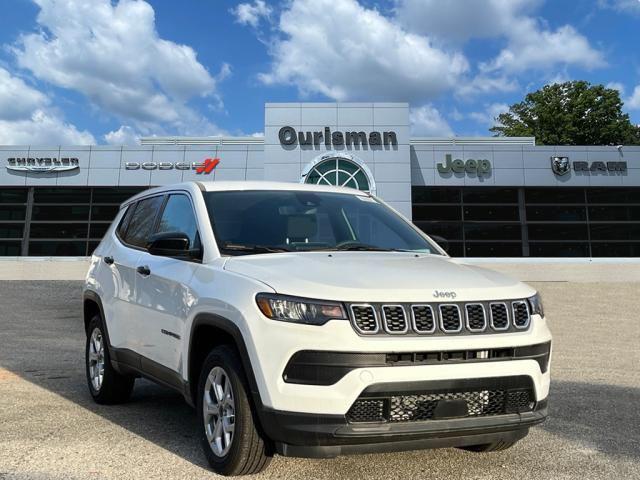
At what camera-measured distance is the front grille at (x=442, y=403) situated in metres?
2.91

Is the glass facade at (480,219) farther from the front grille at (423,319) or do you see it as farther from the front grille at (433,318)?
the front grille at (423,319)

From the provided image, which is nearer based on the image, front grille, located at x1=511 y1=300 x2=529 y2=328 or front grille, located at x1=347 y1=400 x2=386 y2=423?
front grille, located at x1=347 y1=400 x2=386 y2=423

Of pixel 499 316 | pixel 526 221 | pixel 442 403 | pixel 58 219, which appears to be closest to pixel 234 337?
pixel 442 403

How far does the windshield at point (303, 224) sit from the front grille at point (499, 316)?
1.11 meters

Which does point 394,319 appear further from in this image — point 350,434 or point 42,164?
point 42,164

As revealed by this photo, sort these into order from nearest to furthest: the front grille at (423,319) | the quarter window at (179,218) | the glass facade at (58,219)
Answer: the front grille at (423,319)
the quarter window at (179,218)
the glass facade at (58,219)

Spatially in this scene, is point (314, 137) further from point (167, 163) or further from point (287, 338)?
point (287, 338)

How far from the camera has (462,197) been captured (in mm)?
31016

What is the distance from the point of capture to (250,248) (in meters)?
3.79

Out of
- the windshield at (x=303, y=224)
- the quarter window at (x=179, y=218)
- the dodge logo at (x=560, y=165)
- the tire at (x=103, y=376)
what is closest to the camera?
the windshield at (x=303, y=224)

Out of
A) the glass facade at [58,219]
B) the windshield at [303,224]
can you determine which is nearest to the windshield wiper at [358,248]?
the windshield at [303,224]

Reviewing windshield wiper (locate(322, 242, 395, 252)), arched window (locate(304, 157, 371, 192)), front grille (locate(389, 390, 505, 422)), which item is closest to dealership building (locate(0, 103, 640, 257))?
arched window (locate(304, 157, 371, 192))

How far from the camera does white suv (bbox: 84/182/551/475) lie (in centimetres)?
289

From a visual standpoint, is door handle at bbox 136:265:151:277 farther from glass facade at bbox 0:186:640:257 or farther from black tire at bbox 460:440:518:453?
glass facade at bbox 0:186:640:257
